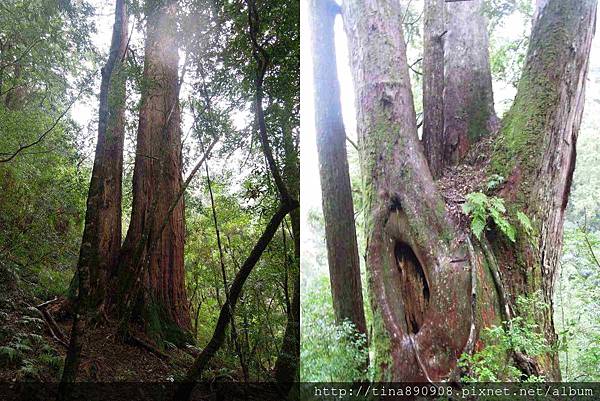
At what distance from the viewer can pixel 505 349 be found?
2.04 meters

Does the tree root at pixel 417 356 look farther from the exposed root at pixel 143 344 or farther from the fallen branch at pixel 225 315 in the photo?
the exposed root at pixel 143 344

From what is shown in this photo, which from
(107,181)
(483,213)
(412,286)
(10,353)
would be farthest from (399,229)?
(107,181)

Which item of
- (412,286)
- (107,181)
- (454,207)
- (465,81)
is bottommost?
(412,286)

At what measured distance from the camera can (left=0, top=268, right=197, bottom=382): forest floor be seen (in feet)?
7.06

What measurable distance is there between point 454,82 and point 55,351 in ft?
8.21

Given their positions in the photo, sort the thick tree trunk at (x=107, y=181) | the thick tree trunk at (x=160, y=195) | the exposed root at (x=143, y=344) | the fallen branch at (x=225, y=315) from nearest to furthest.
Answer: the thick tree trunk at (x=107, y=181)
the fallen branch at (x=225, y=315)
the exposed root at (x=143, y=344)
the thick tree trunk at (x=160, y=195)

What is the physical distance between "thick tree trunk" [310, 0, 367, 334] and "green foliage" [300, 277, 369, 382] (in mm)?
67

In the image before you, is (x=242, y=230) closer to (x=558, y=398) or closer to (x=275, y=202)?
(x=275, y=202)

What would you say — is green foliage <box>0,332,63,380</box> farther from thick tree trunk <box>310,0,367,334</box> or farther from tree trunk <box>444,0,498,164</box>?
tree trunk <box>444,0,498,164</box>

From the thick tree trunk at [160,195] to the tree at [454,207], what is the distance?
1060 mm

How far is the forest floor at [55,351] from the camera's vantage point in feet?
7.06

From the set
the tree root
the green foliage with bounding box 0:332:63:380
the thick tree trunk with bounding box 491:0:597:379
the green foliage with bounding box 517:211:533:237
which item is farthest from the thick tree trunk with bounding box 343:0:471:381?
the green foliage with bounding box 0:332:63:380

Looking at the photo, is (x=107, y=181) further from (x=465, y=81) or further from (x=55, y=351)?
(x=465, y=81)

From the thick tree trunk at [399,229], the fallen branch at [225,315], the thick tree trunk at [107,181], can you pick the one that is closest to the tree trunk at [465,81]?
the thick tree trunk at [399,229]
